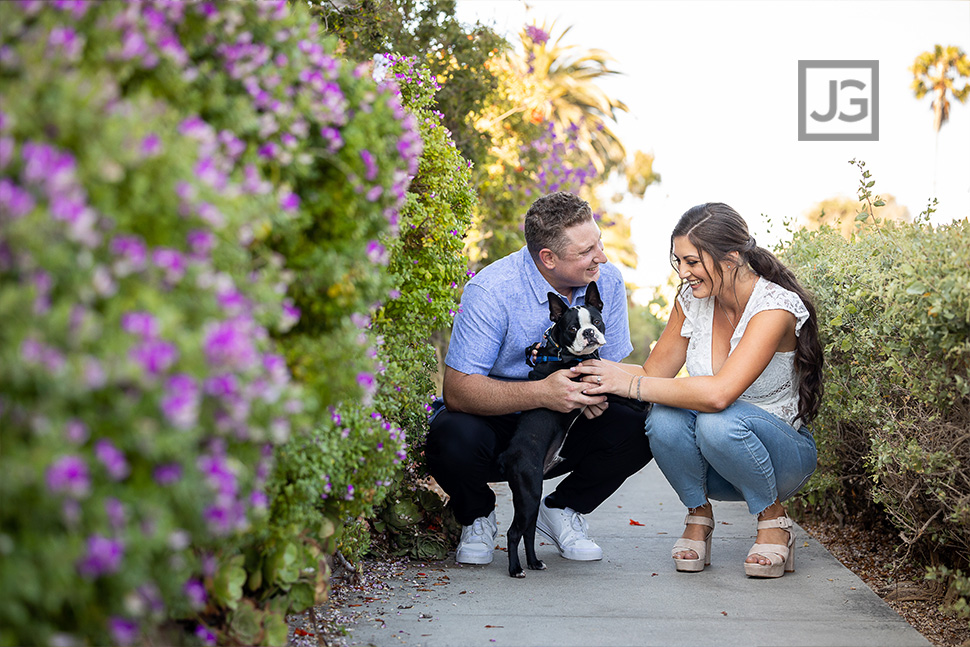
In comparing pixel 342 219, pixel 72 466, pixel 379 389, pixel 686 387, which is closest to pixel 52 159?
pixel 72 466

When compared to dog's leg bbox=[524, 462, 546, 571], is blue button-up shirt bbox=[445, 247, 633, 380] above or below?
above

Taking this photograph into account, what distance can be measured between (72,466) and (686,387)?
2.77 m

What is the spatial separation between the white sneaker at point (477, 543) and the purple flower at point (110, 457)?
2.73 meters

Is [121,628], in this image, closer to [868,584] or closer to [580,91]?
[868,584]

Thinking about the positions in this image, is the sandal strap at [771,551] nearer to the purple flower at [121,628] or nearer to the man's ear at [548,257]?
the man's ear at [548,257]

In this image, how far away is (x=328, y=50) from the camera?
6.95 feet

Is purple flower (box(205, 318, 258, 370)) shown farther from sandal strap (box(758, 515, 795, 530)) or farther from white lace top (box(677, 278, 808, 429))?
sandal strap (box(758, 515, 795, 530))

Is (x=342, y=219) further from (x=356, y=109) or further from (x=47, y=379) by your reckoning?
(x=47, y=379)

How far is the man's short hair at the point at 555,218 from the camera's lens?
12.7 feet

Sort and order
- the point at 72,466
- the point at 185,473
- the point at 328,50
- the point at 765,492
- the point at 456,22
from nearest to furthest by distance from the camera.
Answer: the point at 72,466 → the point at 185,473 → the point at 328,50 → the point at 765,492 → the point at 456,22

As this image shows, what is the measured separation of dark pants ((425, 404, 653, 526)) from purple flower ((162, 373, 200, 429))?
8.40 ft

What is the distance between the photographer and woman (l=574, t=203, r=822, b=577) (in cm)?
349

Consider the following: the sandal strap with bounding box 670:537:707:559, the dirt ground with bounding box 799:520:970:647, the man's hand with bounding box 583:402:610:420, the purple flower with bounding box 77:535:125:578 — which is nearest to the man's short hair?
the man's hand with bounding box 583:402:610:420

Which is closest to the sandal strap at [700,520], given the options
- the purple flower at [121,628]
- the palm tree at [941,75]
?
the purple flower at [121,628]
